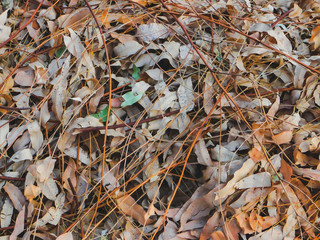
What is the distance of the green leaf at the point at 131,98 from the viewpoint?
904 millimetres

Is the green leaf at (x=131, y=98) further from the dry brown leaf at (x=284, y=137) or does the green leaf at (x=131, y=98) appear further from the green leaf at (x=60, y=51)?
the dry brown leaf at (x=284, y=137)

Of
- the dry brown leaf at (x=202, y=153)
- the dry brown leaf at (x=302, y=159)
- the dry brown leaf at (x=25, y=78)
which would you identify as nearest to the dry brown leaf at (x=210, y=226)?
the dry brown leaf at (x=202, y=153)

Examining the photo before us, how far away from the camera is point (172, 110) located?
3.01ft

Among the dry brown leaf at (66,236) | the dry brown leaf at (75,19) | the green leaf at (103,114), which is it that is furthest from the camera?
the dry brown leaf at (75,19)

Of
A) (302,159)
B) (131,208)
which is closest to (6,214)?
(131,208)

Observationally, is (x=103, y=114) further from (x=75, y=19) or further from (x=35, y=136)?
(x=75, y=19)

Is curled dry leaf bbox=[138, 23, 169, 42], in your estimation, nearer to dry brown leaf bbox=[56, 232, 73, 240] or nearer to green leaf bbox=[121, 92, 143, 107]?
green leaf bbox=[121, 92, 143, 107]

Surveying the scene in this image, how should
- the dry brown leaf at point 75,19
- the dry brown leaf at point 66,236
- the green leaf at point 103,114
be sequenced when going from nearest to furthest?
the dry brown leaf at point 66,236, the green leaf at point 103,114, the dry brown leaf at point 75,19

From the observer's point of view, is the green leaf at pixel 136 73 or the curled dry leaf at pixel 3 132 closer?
the curled dry leaf at pixel 3 132

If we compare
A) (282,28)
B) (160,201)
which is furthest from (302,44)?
(160,201)

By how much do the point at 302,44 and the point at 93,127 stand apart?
0.71 meters

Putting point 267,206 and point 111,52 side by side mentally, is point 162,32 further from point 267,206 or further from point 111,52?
point 267,206

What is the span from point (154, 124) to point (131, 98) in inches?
3.8

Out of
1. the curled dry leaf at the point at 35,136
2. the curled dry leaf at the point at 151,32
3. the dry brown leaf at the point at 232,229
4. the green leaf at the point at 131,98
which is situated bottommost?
the dry brown leaf at the point at 232,229
